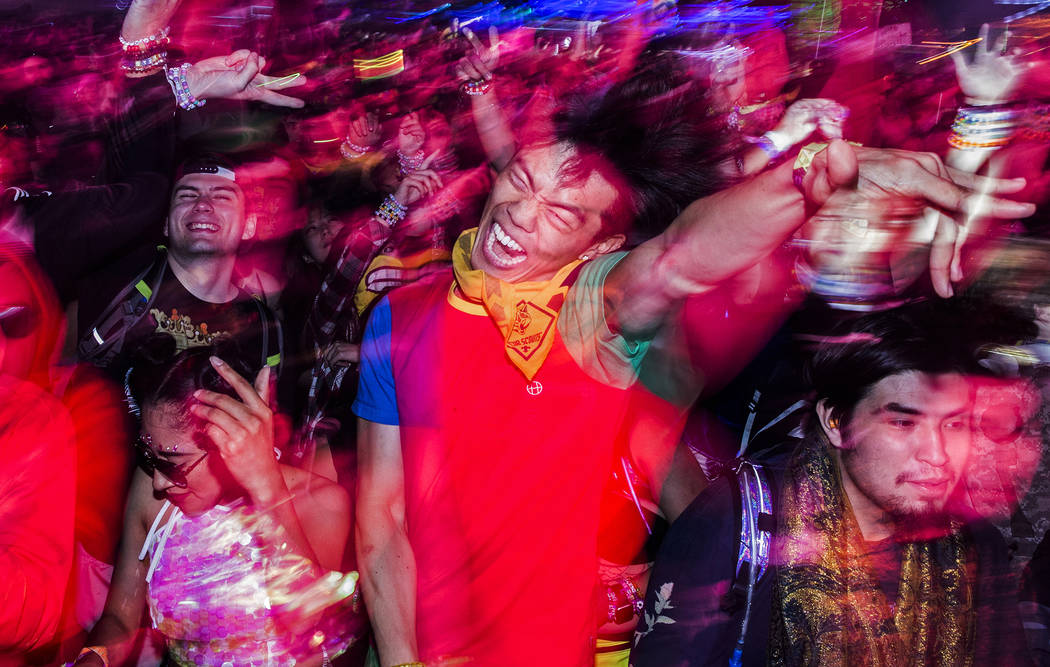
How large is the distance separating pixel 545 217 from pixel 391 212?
95cm

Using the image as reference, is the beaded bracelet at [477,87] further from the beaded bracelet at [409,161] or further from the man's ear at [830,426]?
the man's ear at [830,426]

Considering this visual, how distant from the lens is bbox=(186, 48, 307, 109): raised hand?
6.97 feet

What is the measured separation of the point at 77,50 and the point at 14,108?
0.48 m

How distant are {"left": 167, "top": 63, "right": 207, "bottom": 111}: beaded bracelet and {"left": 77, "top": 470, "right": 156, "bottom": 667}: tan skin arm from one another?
3.59 ft

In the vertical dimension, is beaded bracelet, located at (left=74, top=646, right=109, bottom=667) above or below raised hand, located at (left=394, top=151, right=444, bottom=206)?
below

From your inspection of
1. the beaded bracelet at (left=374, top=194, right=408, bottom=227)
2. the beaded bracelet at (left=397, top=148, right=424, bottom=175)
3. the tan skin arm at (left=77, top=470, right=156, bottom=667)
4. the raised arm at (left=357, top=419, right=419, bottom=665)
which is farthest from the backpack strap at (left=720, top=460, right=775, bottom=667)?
the beaded bracelet at (left=397, top=148, right=424, bottom=175)

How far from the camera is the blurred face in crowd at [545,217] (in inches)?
60.9

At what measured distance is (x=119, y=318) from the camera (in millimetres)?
1895

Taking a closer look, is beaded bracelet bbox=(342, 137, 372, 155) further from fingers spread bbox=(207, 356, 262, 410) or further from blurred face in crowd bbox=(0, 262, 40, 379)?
fingers spread bbox=(207, 356, 262, 410)

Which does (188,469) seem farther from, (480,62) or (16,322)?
(480,62)

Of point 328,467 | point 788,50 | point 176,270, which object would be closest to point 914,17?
point 788,50

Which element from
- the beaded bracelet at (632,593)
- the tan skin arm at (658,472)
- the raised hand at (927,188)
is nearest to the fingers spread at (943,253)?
the raised hand at (927,188)

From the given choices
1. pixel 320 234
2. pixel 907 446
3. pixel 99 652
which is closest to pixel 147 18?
pixel 320 234

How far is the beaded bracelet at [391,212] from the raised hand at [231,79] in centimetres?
42
